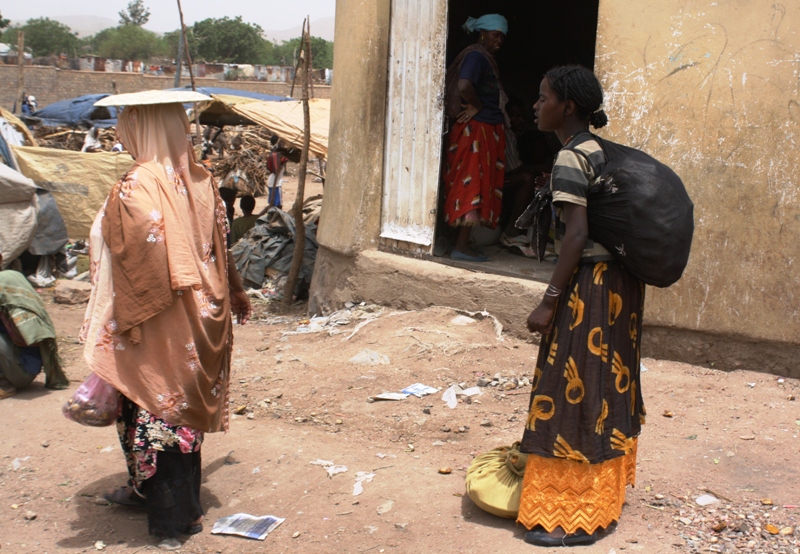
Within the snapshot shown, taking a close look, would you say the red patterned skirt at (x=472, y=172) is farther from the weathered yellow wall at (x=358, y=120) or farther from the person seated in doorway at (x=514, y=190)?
the person seated in doorway at (x=514, y=190)

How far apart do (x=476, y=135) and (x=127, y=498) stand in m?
3.67

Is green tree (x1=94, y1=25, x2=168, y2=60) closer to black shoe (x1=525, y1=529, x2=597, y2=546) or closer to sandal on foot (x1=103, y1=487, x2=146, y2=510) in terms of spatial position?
sandal on foot (x1=103, y1=487, x2=146, y2=510)

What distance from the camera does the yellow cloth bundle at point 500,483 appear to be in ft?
9.64

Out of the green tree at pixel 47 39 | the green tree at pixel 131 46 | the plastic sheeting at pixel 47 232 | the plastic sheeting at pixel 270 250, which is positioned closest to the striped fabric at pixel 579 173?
the plastic sheeting at pixel 270 250

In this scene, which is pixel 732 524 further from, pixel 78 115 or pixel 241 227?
pixel 78 115

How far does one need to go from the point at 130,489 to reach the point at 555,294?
2066 millimetres

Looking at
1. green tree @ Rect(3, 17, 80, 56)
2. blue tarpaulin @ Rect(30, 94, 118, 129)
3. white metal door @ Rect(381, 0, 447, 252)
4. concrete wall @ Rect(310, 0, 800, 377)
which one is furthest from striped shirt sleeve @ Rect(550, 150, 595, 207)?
green tree @ Rect(3, 17, 80, 56)

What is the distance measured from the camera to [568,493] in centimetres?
276

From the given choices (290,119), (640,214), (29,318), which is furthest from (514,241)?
(290,119)

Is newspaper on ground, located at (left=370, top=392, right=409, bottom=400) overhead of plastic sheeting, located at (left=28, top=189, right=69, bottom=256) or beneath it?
beneath

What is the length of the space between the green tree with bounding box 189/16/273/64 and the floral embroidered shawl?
177ft

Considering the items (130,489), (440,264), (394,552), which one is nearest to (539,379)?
(394,552)

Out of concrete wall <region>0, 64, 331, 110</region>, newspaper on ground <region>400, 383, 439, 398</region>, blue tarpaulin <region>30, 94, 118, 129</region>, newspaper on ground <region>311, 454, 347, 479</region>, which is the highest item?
concrete wall <region>0, 64, 331, 110</region>

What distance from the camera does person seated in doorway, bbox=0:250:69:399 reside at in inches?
187
